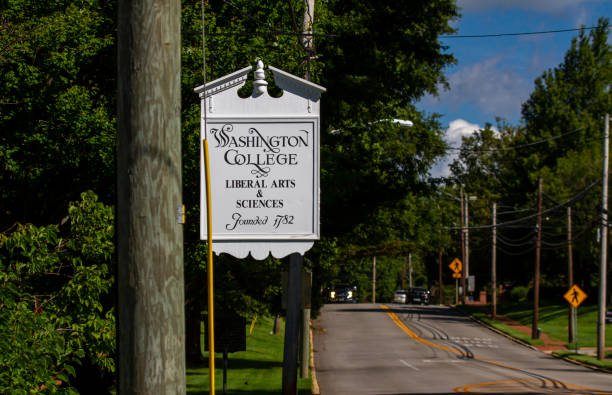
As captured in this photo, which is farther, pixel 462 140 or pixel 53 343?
pixel 462 140

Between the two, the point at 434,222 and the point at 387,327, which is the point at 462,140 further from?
the point at 434,222

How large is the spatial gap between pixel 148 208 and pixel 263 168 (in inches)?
160

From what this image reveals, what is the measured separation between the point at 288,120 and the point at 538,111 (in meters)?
85.8

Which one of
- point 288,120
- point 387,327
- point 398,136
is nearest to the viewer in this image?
point 288,120

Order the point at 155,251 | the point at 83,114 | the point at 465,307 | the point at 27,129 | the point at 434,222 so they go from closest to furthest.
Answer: the point at 155,251, the point at 83,114, the point at 27,129, the point at 434,222, the point at 465,307

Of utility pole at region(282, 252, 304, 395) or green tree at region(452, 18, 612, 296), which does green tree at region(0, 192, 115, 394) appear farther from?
green tree at region(452, 18, 612, 296)

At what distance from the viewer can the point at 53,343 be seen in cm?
917

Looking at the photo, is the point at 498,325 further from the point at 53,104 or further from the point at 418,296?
the point at 53,104

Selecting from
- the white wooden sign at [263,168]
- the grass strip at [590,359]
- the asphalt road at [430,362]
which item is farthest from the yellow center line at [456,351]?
the white wooden sign at [263,168]

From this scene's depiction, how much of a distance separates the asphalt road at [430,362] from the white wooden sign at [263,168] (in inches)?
666

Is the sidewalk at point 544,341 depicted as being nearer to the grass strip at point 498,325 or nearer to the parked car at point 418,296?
the grass strip at point 498,325

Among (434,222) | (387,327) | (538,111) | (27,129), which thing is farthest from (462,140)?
(27,129)

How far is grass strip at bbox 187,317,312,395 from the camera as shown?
74.7 feet

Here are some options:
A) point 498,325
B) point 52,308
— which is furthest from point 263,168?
point 498,325
